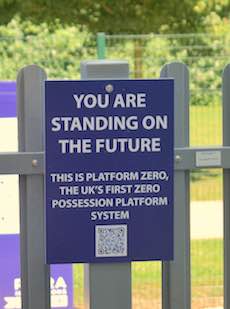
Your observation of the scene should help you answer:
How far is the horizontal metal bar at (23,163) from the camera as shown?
3.38 metres

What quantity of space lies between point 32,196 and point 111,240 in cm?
36

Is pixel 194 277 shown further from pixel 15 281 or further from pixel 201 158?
pixel 201 158

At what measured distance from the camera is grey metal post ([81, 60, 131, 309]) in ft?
11.0

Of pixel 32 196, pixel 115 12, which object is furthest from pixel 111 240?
pixel 115 12

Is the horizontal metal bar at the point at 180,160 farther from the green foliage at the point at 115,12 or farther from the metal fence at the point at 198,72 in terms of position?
the green foliage at the point at 115,12

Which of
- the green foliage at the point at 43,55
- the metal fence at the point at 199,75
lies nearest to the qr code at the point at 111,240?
the metal fence at the point at 199,75

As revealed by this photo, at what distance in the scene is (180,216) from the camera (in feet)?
11.6

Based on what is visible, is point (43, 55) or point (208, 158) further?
point (43, 55)

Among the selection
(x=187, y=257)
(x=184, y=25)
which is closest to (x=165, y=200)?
(x=187, y=257)

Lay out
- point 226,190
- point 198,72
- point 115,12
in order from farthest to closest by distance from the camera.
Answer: point 115,12
point 198,72
point 226,190

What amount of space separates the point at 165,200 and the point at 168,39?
18.8 feet

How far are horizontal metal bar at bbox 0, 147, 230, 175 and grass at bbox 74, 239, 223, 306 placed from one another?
320cm

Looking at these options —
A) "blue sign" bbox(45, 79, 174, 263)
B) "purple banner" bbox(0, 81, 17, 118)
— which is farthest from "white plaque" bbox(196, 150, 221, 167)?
"purple banner" bbox(0, 81, 17, 118)

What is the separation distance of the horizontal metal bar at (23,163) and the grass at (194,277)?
10.7ft
